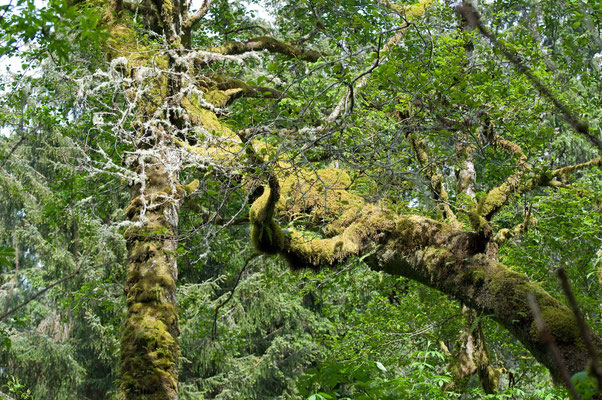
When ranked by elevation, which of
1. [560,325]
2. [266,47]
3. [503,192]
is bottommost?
[560,325]

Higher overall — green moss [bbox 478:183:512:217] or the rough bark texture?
green moss [bbox 478:183:512:217]

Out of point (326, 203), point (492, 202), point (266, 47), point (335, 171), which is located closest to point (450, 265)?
point (492, 202)

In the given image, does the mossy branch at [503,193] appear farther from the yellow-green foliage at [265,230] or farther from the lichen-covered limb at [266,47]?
the lichen-covered limb at [266,47]

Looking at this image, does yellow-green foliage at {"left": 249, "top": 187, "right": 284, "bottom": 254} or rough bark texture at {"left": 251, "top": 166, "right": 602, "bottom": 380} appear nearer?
rough bark texture at {"left": 251, "top": 166, "right": 602, "bottom": 380}

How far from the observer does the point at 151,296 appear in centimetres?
591

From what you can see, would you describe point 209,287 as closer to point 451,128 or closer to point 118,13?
point 118,13

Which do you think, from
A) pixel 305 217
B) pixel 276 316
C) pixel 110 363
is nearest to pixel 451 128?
pixel 305 217

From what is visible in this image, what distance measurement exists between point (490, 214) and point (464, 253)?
79 cm

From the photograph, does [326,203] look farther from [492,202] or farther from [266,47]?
[266,47]

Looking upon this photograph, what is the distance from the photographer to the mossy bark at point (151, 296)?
5348mm

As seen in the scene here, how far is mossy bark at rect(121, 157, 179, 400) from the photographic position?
5.35 m

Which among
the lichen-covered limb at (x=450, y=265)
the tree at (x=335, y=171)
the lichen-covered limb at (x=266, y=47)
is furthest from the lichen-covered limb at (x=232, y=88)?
the lichen-covered limb at (x=450, y=265)

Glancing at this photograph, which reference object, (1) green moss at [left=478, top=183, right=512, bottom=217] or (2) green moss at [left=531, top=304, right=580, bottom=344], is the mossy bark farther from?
(2) green moss at [left=531, top=304, right=580, bottom=344]

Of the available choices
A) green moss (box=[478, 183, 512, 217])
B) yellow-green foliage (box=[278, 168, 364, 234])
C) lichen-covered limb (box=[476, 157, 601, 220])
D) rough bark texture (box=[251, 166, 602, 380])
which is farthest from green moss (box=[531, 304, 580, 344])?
yellow-green foliage (box=[278, 168, 364, 234])
